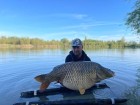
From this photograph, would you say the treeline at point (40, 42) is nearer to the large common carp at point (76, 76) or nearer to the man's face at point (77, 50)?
the man's face at point (77, 50)

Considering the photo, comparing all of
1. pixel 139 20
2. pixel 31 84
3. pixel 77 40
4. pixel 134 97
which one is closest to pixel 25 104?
pixel 77 40

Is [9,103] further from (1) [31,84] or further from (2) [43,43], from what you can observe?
(2) [43,43]

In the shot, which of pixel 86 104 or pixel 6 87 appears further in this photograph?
pixel 6 87

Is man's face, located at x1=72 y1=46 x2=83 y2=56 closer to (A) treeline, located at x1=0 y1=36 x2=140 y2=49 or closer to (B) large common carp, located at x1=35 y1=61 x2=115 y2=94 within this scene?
(B) large common carp, located at x1=35 y1=61 x2=115 y2=94

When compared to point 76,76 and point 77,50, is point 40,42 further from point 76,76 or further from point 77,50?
point 76,76

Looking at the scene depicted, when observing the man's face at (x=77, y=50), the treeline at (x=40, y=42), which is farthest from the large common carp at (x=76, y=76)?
the treeline at (x=40, y=42)

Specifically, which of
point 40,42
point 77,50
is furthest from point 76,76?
point 40,42

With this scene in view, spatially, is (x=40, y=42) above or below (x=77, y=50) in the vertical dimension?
above

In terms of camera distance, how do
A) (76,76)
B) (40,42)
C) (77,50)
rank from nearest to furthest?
(76,76) → (77,50) → (40,42)
